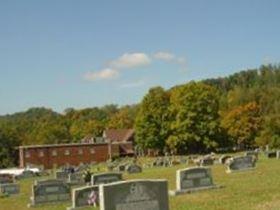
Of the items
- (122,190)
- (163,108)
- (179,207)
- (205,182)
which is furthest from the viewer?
(163,108)

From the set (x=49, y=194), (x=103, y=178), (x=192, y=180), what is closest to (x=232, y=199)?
(x=192, y=180)

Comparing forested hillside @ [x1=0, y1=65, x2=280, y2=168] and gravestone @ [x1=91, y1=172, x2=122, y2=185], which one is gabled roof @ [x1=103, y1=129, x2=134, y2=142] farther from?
gravestone @ [x1=91, y1=172, x2=122, y2=185]

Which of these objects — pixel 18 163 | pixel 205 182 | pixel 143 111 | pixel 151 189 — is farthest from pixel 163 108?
pixel 151 189

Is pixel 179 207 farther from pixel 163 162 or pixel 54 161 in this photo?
pixel 54 161

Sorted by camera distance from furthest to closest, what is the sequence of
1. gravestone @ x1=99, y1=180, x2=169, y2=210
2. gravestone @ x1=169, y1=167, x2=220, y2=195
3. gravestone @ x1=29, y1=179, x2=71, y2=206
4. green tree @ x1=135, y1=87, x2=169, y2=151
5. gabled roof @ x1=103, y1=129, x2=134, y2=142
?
gabled roof @ x1=103, y1=129, x2=134, y2=142, green tree @ x1=135, y1=87, x2=169, y2=151, gravestone @ x1=29, y1=179, x2=71, y2=206, gravestone @ x1=169, y1=167, x2=220, y2=195, gravestone @ x1=99, y1=180, x2=169, y2=210

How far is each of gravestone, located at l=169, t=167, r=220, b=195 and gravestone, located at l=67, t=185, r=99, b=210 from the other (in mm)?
3503

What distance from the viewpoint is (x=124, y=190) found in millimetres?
12641

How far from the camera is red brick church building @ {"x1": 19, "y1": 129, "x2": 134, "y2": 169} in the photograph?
4038 inches

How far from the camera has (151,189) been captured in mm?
12930

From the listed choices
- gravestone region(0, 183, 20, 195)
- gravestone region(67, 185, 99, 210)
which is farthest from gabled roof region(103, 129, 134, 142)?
gravestone region(67, 185, 99, 210)

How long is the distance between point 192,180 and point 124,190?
13382mm

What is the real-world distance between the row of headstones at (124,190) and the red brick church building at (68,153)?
69175 mm

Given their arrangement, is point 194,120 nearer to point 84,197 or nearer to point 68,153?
point 68,153

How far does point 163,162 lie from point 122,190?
53041 mm
